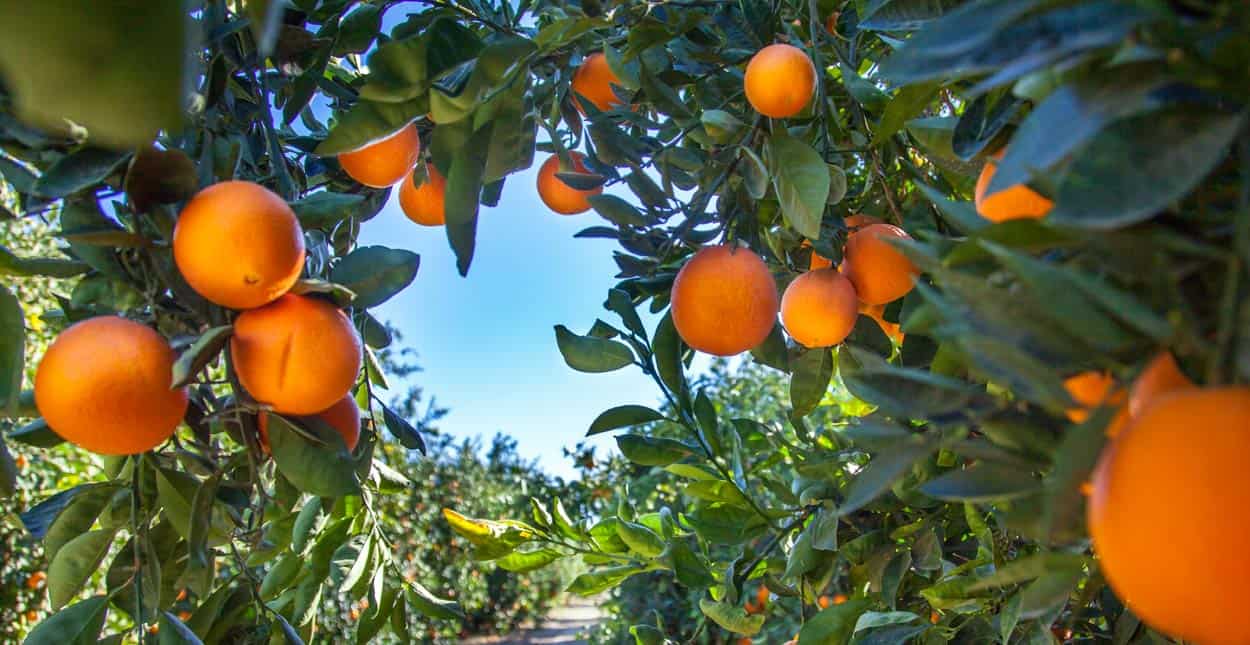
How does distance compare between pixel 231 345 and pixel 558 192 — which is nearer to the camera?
pixel 231 345

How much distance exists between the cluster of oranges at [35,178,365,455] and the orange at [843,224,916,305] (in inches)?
22.0

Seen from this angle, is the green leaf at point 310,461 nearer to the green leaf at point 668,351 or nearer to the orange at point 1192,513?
the green leaf at point 668,351

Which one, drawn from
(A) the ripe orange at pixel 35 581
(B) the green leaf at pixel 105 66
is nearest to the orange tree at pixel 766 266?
(B) the green leaf at pixel 105 66

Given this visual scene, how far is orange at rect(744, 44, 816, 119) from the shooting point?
0.85 meters

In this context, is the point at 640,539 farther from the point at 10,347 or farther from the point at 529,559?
the point at 10,347

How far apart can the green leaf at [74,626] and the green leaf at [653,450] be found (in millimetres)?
596

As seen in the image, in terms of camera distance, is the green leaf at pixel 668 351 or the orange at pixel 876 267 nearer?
the orange at pixel 876 267

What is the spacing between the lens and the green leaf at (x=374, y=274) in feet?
2.64

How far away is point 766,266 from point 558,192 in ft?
1.26

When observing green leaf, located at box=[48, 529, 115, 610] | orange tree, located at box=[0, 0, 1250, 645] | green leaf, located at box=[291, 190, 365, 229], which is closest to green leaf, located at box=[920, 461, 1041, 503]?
orange tree, located at box=[0, 0, 1250, 645]

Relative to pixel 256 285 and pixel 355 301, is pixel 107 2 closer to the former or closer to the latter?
pixel 256 285

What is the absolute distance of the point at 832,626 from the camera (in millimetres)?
1022

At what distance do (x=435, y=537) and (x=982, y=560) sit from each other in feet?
21.9

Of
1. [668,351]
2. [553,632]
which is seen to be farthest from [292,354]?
[553,632]
